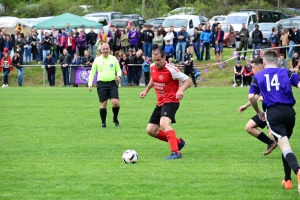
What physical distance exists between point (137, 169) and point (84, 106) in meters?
11.7

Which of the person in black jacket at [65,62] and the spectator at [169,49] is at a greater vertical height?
the spectator at [169,49]

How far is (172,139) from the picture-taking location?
1008 cm

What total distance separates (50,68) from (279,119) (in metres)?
24.1

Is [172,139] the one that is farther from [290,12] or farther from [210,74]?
[290,12]

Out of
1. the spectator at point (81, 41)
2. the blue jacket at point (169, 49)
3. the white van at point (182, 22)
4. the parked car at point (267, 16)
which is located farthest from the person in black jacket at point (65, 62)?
the parked car at point (267, 16)

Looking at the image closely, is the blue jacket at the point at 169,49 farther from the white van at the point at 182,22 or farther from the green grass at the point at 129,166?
the green grass at the point at 129,166

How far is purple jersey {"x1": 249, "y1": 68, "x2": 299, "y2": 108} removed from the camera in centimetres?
771

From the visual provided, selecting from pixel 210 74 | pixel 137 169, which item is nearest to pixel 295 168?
pixel 137 169

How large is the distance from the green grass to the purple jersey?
3.74 feet

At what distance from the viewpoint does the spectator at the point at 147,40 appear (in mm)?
31391

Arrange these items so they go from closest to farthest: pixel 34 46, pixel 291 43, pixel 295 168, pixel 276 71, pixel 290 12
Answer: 1. pixel 295 168
2. pixel 276 71
3. pixel 291 43
4. pixel 34 46
5. pixel 290 12

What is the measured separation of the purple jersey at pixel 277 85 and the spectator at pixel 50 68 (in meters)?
23.7

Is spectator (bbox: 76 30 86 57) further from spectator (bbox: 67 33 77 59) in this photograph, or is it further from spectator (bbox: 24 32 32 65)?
spectator (bbox: 24 32 32 65)

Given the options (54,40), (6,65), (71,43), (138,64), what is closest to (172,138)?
(138,64)
